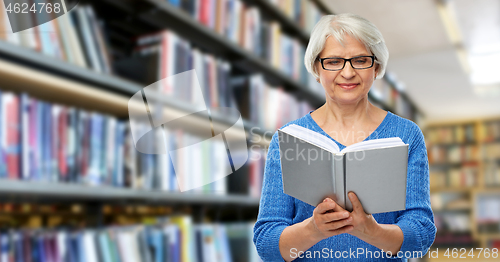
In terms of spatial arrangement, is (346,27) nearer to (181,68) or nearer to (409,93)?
(181,68)

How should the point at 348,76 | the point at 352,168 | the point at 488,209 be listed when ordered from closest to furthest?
the point at 352,168 < the point at 348,76 < the point at 488,209

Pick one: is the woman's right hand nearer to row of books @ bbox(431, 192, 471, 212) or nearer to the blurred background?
the blurred background

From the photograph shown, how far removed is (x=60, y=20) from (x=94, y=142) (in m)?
0.37

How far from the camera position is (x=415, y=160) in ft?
2.24

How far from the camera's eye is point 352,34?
0.66 meters

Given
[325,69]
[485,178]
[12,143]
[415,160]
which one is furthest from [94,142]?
[485,178]

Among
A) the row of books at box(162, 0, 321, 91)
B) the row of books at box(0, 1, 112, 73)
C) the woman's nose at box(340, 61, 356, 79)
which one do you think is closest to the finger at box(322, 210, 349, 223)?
the woman's nose at box(340, 61, 356, 79)

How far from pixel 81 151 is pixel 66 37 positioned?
1.11 feet

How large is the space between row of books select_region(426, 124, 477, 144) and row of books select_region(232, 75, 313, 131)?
476cm

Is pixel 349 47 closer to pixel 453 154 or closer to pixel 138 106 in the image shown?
pixel 138 106

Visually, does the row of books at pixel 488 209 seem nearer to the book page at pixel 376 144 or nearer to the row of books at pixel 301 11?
the row of books at pixel 301 11

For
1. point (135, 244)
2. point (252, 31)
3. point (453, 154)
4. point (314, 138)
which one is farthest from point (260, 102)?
point (453, 154)

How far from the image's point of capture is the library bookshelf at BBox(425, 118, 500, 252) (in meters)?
5.55

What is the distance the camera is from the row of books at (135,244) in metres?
1.02
